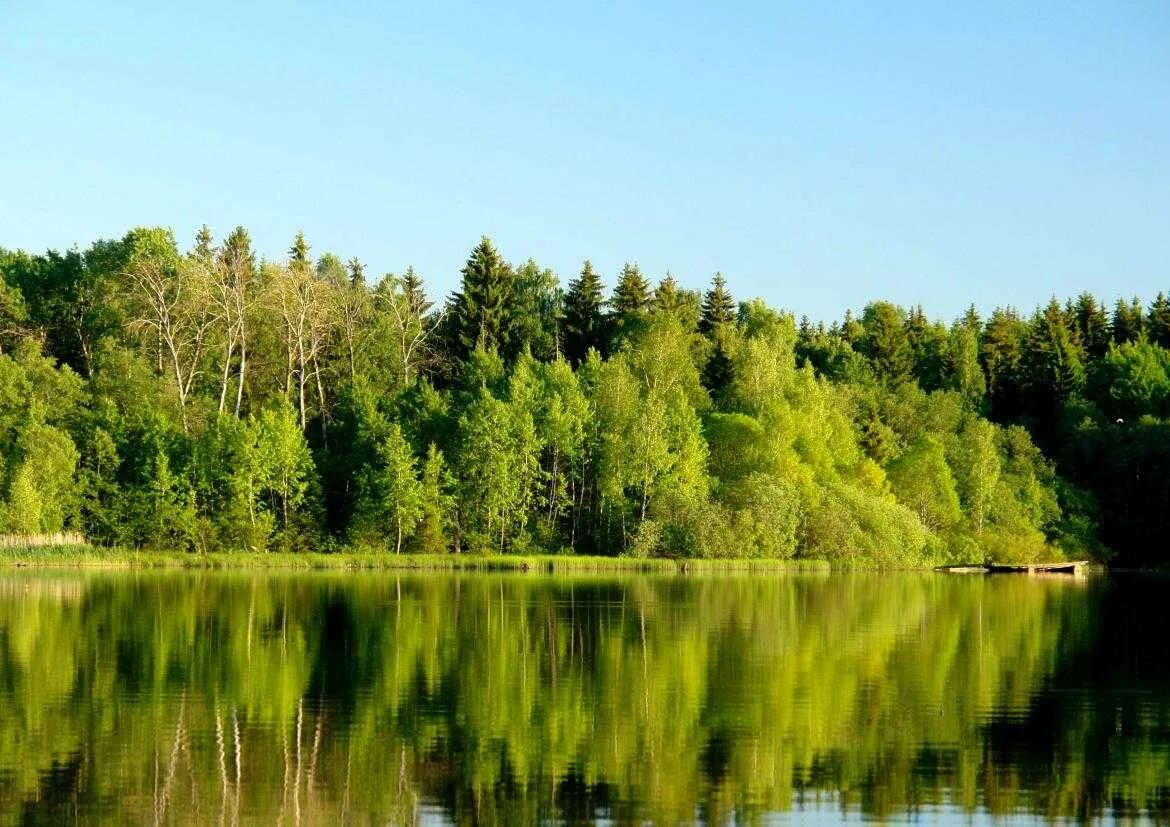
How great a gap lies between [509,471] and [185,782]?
7610 cm

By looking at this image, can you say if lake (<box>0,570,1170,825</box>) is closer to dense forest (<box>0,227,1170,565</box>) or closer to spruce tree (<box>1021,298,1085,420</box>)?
dense forest (<box>0,227,1170,565</box>)

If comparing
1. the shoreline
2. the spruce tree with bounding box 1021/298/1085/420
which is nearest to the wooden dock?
the shoreline

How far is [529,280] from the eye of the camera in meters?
128

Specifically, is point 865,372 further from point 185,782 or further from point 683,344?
point 185,782

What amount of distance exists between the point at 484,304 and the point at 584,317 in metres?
8.39

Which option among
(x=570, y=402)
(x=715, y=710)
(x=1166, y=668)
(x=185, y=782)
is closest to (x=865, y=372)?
(x=570, y=402)

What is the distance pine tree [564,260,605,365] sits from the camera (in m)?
123

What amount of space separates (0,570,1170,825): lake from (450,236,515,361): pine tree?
65.6 metres

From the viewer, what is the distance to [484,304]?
11950cm

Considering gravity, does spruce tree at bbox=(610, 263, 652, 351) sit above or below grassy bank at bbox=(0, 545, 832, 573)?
above

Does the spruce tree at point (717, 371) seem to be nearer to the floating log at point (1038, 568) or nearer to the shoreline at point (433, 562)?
the floating log at point (1038, 568)

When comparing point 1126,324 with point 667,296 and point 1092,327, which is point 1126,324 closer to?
point 1092,327

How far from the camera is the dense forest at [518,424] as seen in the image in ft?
306

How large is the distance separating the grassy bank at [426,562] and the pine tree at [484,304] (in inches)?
1095
